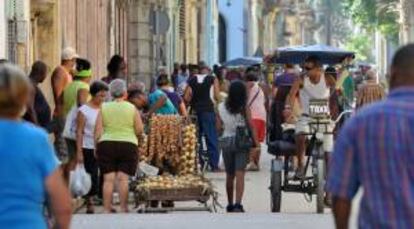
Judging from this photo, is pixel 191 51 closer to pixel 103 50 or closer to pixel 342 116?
pixel 103 50

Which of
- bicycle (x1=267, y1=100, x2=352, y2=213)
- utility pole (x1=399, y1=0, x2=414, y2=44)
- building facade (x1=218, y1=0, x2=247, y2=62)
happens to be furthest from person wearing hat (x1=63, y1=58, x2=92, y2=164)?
building facade (x1=218, y1=0, x2=247, y2=62)

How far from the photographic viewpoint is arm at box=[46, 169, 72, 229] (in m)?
6.82

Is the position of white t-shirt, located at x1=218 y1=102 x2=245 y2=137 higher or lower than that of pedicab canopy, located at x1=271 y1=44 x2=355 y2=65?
lower

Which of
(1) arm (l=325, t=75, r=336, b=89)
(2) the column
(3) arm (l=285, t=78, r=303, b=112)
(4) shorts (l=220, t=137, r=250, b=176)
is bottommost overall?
(4) shorts (l=220, t=137, r=250, b=176)

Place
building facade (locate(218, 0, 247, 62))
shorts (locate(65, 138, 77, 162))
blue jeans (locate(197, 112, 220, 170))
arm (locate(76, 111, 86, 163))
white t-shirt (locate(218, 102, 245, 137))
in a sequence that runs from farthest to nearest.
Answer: building facade (locate(218, 0, 247, 62)) → blue jeans (locate(197, 112, 220, 170)) → white t-shirt (locate(218, 102, 245, 137)) → arm (locate(76, 111, 86, 163)) → shorts (locate(65, 138, 77, 162))

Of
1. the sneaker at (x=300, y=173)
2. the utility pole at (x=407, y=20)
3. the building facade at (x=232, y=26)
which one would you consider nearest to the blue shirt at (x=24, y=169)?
the sneaker at (x=300, y=173)

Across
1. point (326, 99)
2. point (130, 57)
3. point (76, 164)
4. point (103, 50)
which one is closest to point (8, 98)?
point (76, 164)

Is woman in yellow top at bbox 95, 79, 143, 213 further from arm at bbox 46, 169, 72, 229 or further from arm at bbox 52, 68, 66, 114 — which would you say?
arm at bbox 46, 169, 72, 229

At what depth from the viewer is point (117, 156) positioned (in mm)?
15875

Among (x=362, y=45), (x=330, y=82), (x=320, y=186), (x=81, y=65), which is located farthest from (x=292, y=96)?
(x=362, y=45)

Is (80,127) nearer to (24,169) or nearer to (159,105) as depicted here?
(159,105)

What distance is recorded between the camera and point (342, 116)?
54.4ft

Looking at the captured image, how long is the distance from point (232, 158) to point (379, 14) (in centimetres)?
5851

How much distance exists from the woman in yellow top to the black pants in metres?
0.91
